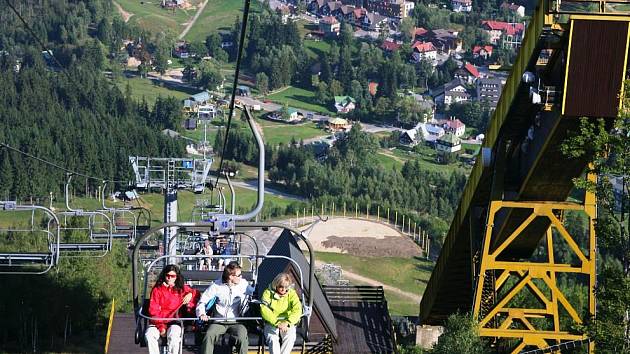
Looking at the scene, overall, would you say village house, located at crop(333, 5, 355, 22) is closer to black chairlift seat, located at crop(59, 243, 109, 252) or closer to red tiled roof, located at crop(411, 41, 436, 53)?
red tiled roof, located at crop(411, 41, 436, 53)

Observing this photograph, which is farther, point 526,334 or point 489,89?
point 489,89

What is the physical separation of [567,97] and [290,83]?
109 meters

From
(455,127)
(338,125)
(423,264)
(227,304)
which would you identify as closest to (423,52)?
(455,127)

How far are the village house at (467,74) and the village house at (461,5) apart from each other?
67.6 feet

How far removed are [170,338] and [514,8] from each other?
14307 centimetres

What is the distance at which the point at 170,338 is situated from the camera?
15.8m

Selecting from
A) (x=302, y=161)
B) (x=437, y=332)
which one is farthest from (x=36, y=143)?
(x=437, y=332)

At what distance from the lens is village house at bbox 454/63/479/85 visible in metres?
133

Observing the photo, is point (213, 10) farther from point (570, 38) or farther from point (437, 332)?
point (570, 38)

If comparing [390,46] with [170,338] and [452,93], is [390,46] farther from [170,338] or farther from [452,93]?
[170,338]

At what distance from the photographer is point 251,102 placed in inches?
4680

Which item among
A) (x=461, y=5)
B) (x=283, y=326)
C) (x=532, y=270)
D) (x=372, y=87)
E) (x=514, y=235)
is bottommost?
(x=372, y=87)

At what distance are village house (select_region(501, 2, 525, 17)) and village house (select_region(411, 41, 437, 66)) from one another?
1535 centimetres

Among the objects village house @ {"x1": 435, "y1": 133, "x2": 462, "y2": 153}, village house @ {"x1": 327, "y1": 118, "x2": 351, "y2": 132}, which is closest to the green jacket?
village house @ {"x1": 435, "y1": 133, "x2": 462, "y2": 153}
